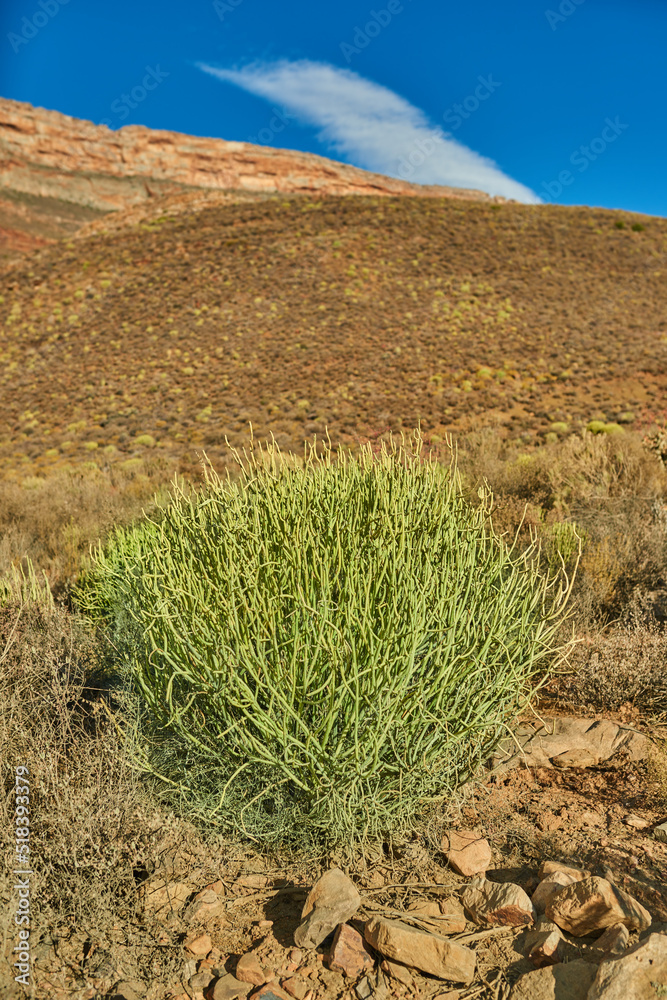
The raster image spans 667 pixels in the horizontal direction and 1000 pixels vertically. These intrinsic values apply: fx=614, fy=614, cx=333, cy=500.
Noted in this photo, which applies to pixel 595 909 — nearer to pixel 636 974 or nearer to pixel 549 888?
pixel 549 888

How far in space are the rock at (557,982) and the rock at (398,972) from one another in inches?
11.2

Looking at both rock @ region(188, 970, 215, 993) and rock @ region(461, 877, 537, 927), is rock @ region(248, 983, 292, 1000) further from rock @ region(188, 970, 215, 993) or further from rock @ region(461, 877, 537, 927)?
rock @ region(461, 877, 537, 927)

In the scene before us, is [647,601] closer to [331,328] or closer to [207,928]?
[207,928]

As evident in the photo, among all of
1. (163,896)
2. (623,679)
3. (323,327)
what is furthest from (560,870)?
(323,327)

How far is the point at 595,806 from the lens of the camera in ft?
8.44

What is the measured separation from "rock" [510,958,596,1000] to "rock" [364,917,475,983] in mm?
143

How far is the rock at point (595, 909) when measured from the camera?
6.04ft

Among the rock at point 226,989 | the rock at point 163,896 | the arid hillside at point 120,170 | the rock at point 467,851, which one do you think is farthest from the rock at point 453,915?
the arid hillside at point 120,170

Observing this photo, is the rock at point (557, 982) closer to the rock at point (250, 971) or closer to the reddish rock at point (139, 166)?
the rock at point (250, 971)

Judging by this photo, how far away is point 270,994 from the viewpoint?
1.76 metres

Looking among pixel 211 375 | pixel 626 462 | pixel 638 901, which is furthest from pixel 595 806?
pixel 211 375

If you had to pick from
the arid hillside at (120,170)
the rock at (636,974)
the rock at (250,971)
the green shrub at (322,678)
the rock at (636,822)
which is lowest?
the rock at (250,971)

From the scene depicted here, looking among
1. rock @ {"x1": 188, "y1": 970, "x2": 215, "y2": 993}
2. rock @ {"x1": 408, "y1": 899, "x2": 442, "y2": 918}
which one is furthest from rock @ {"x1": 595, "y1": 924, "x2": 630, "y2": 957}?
rock @ {"x1": 188, "y1": 970, "x2": 215, "y2": 993}

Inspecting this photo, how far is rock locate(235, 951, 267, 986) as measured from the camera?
1819 mm
